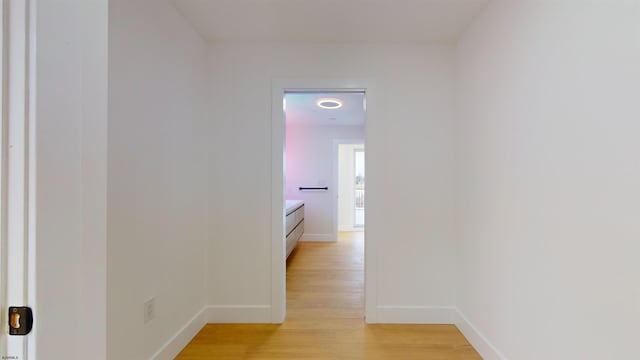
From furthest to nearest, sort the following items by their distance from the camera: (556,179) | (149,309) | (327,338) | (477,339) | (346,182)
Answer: (346,182)
(327,338)
(477,339)
(149,309)
(556,179)

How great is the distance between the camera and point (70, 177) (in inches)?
23.9

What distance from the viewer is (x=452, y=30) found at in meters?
2.11

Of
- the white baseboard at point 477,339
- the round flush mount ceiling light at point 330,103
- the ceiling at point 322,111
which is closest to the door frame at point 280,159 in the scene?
the white baseboard at point 477,339

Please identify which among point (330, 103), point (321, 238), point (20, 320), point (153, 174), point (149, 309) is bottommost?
point (321, 238)

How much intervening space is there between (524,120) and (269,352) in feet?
6.66

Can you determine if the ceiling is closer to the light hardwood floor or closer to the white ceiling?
the white ceiling

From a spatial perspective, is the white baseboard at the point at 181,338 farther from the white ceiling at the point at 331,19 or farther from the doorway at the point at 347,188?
the doorway at the point at 347,188

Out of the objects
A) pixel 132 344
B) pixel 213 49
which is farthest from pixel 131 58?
pixel 132 344

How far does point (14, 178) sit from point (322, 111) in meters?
4.20

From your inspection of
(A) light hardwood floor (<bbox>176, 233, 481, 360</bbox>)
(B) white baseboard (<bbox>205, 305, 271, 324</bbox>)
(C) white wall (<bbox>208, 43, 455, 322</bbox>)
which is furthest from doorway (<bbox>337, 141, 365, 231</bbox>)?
(B) white baseboard (<bbox>205, 305, 271, 324</bbox>)

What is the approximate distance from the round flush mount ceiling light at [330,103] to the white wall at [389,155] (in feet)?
5.07

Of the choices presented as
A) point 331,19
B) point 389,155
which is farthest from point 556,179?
point 331,19

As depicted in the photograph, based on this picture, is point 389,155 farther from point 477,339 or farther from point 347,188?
point 347,188

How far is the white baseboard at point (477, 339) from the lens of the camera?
173cm
